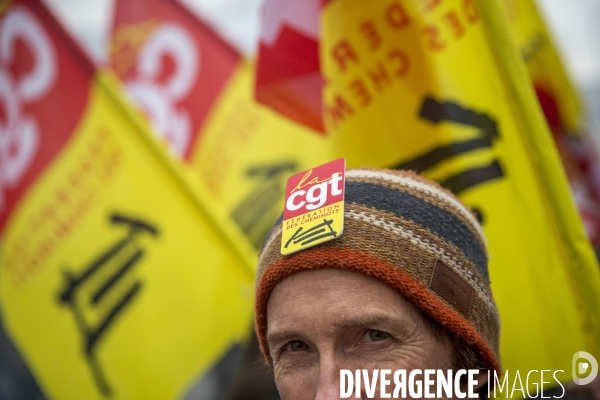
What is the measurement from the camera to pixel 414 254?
59.9 inches

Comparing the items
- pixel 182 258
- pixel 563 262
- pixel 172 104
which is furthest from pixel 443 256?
pixel 172 104

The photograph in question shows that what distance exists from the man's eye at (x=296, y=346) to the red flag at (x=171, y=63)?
137 inches

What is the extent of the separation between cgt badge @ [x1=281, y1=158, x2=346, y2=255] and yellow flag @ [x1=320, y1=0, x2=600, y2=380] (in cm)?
69

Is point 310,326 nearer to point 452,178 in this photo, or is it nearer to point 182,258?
point 452,178

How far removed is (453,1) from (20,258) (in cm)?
265

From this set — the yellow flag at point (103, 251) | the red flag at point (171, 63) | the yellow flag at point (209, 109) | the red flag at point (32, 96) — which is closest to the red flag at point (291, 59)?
the yellow flag at point (103, 251)

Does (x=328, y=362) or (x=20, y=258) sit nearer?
(x=328, y=362)

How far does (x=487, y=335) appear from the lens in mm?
1631

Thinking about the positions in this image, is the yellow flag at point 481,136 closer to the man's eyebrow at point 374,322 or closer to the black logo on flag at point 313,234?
the man's eyebrow at point 374,322

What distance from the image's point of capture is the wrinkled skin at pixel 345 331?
1.50m

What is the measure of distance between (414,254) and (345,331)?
9.9 inches

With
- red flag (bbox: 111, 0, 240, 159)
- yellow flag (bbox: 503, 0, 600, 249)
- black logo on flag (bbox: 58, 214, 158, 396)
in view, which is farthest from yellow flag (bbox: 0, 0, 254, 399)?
yellow flag (bbox: 503, 0, 600, 249)

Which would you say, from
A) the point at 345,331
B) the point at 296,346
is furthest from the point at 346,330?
the point at 296,346

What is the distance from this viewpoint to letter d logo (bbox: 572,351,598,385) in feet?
6.43
